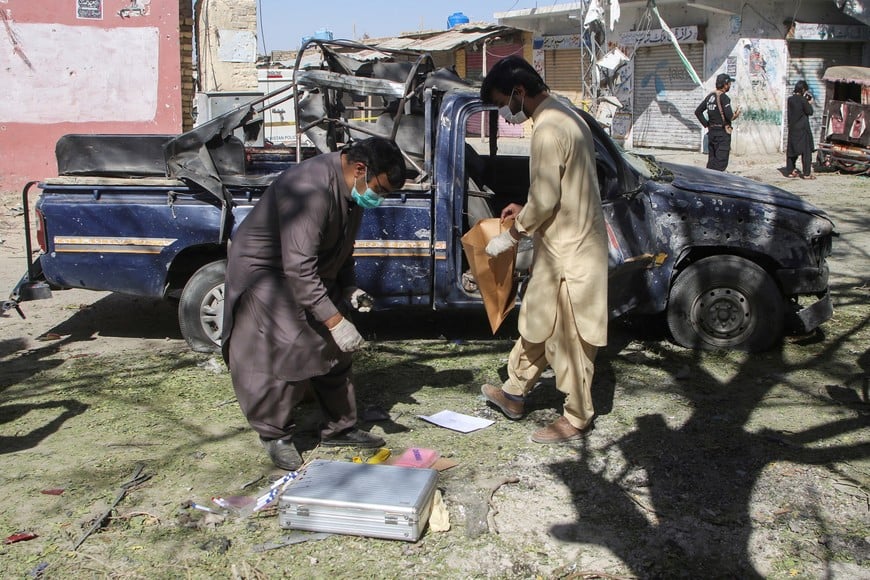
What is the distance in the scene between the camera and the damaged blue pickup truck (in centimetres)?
569

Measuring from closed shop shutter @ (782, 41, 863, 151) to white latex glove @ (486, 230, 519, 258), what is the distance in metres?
18.1

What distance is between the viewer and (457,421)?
4848 mm

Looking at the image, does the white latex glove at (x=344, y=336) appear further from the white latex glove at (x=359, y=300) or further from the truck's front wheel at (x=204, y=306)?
the truck's front wheel at (x=204, y=306)

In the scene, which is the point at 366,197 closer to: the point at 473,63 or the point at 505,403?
the point at 505,403

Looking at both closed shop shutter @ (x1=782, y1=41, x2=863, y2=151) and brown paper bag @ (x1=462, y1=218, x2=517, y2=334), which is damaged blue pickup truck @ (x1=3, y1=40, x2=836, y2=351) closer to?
brown paper bag @ (x1=462, y1=218, x2=517, y2=334)

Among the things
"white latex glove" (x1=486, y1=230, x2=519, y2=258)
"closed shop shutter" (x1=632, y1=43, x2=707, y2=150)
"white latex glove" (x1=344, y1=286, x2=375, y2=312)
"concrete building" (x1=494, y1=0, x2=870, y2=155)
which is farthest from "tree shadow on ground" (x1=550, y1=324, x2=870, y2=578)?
"closed shop shutter" (x1=632, y1=43, x2=707, y2=150)

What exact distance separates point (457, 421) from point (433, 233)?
4.73ft

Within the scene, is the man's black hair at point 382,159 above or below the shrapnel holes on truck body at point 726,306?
above

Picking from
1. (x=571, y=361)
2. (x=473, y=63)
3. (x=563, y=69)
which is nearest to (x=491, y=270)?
(x=571, y=361)

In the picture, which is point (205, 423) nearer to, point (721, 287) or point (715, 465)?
point (715, 465)

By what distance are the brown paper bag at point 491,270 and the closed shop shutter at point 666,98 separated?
17777 millimetres

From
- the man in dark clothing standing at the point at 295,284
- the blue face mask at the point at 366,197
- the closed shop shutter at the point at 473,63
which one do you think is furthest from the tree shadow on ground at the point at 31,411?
the closed shop shutter at the point at 473,63

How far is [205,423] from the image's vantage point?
4.88 meters

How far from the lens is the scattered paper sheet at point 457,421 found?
15.6ft
